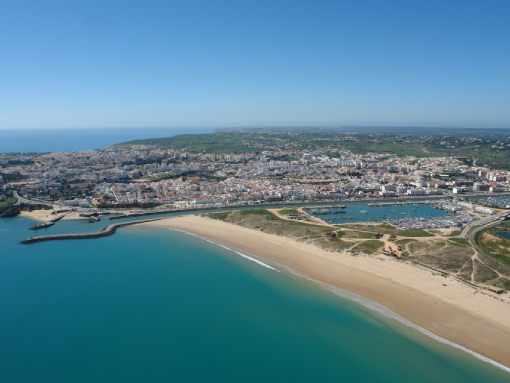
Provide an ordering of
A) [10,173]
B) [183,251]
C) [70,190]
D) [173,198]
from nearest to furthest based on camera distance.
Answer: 1. [183,251]
2. [173,198]
3. [70,190]
4. [10,173]

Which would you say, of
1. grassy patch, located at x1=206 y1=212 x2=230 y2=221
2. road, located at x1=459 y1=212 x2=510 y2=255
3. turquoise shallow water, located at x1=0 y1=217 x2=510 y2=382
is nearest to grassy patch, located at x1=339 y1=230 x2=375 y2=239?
road, located at x1=459 y1=212 x2=510 y2=255

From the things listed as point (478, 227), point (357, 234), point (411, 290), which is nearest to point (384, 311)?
point (411, 290)

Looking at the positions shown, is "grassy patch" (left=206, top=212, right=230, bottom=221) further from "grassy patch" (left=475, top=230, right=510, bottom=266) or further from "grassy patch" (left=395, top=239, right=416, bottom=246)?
"grassy patch" (left=475, top=230, right=510, bottom=266)

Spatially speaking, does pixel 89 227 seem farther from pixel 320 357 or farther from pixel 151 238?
pixel 320 357

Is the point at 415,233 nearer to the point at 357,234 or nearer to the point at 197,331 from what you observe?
the point at 357,234

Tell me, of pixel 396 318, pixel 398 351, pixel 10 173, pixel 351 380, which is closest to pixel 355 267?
pixel 396 318

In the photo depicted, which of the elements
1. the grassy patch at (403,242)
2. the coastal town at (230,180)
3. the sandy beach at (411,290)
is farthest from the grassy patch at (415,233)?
the coastal town at (230,180)
